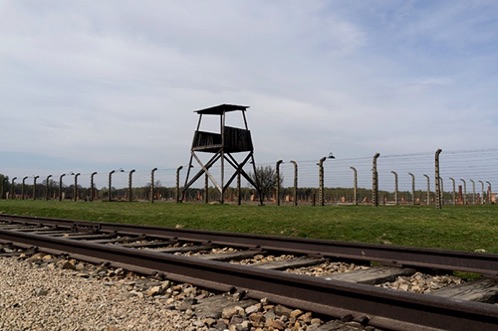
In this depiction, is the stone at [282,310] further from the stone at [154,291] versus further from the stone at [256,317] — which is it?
the stone at [154,291]

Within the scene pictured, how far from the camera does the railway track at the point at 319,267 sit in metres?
3.40

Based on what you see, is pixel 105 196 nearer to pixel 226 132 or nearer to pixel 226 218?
pixel 226 132

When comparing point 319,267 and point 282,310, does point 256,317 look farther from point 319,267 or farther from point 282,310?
point 319,267

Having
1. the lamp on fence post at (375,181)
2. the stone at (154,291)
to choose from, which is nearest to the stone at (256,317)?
the stone at (154,291)

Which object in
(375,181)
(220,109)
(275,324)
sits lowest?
(275,324)

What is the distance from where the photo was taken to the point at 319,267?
21.1 ft

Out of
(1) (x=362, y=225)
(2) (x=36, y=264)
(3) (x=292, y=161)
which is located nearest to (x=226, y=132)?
(3) (x=292, y=161)

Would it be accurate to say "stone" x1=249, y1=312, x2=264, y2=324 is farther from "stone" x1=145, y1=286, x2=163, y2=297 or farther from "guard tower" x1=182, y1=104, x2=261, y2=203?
"guard tower" x1=182, y1=104, x2=261, y2=203

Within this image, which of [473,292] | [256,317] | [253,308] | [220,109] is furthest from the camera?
[220,109]

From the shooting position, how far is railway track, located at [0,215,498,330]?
3.40 metres

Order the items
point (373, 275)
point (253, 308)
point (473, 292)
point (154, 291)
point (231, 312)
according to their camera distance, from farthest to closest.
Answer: point (373, 275)
point (154, 291)
point (473, 292)
point (253, 308)
point (231, 312)

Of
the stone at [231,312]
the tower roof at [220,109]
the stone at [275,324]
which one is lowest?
the stone at [275,324]

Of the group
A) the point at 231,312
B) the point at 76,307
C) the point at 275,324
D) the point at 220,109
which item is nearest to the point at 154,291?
the point at 76,307

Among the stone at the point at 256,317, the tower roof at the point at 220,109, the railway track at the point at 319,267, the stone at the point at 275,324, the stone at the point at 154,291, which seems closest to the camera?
the railway track at the point at 319,267
